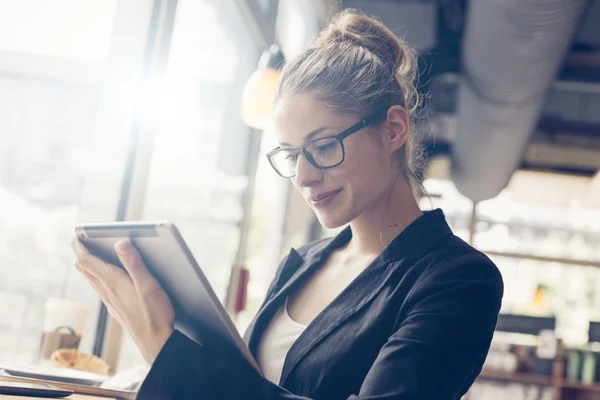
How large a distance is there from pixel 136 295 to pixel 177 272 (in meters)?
0.13

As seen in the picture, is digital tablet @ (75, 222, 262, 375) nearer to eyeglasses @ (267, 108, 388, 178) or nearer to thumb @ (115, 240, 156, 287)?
thumb @ (115, 240, 156, 287)

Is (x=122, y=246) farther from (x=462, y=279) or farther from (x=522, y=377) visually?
(x=522, y=377)

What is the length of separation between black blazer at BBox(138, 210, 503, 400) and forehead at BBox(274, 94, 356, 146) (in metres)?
0.22

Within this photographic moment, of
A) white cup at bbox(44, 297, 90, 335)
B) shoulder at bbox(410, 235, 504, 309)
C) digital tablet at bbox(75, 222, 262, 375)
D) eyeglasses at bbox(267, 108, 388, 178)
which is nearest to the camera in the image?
digital tablet at bbox(75, 222, 262, 375)

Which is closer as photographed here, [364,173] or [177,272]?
[177,272]

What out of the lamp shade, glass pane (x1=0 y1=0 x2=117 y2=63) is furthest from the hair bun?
the lamp shade

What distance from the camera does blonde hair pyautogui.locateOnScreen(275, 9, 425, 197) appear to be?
136 cm

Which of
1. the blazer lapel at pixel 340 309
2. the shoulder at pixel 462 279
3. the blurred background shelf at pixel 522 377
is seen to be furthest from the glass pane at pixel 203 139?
the blurred background shelf at pixel 522 377

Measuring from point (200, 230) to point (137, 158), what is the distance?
1.07 m

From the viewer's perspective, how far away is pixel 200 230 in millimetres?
3355

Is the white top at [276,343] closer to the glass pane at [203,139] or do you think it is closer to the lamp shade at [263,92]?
the glass pane at [203,139]

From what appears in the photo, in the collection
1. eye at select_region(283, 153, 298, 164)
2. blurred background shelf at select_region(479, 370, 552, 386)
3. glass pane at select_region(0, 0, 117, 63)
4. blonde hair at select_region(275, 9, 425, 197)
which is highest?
glass pane at select_region(0, 0, 117, 63)

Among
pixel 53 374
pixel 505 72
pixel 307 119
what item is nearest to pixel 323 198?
pixel 307 119

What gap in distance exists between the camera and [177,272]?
3.49 feet
